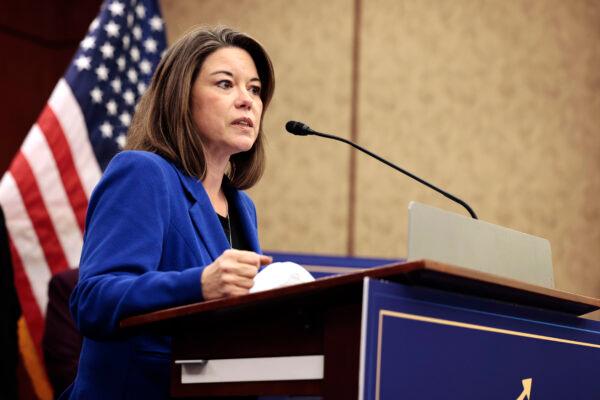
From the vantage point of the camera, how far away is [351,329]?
4.47 feet

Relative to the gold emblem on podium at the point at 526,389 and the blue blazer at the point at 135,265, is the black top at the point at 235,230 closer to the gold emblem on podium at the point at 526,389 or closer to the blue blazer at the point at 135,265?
the blue blazer at the point at 135,265

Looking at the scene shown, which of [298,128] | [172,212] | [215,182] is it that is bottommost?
[172,212]

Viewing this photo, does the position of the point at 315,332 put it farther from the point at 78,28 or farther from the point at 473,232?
the point at 78,28

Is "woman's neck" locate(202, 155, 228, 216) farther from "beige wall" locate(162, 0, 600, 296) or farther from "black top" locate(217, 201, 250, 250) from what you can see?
"beige wall" locate(162, 0, 600, 296)

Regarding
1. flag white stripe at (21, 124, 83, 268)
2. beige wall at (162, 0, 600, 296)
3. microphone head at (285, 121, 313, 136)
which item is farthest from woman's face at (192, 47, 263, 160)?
beige wall at (162, 0, 600, 296)

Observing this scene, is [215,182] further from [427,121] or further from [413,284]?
[427,121]

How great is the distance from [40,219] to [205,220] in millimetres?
2476

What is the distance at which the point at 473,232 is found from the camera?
1.57 metres

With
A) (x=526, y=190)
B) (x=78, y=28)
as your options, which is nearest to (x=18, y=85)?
(x=78, y=28)

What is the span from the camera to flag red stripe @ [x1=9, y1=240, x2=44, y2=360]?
4.12 metres

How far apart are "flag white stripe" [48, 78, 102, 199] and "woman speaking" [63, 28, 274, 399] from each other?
2069mm

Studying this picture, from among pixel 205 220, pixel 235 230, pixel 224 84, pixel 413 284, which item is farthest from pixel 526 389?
pixel 224 84

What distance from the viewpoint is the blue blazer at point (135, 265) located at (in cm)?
159

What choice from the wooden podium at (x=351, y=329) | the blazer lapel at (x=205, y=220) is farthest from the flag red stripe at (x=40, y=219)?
the wooden podium at (x=351, y=329)
